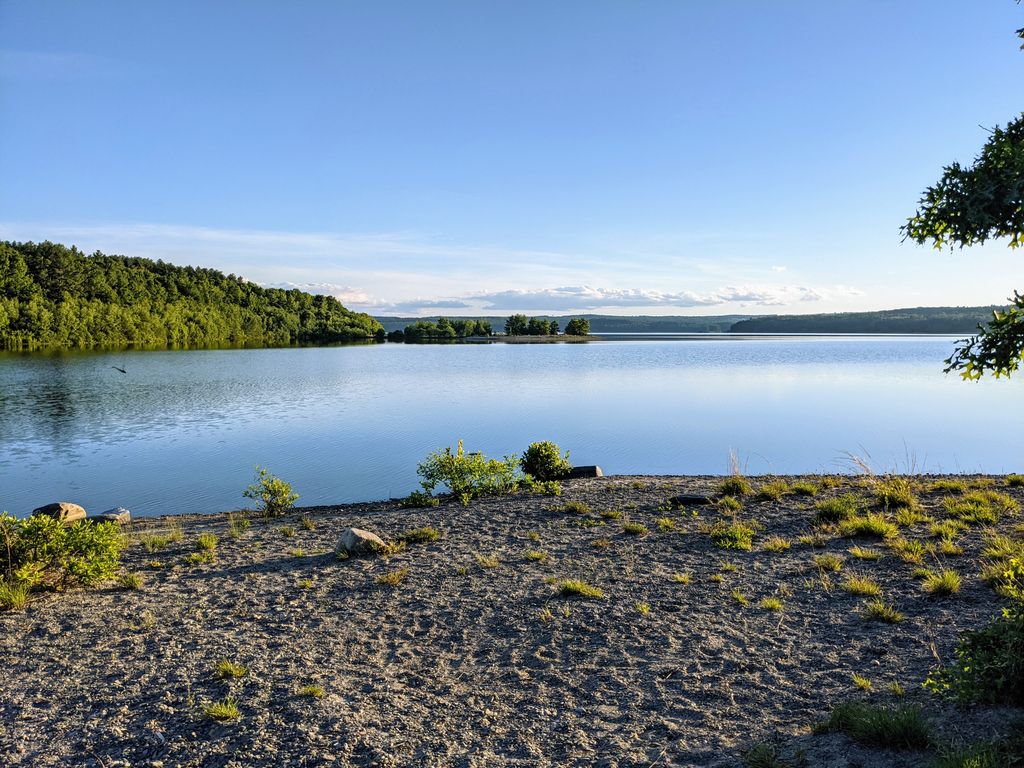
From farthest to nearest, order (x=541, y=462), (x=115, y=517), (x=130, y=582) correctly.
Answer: (x=541, y=462), (x=115, y=517), (x=130, y=582)

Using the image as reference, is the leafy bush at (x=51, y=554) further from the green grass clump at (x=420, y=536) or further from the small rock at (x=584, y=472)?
the small rock at (x=584, y=472)

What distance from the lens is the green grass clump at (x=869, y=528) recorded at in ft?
36.5

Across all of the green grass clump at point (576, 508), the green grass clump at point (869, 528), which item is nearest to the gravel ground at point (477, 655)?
the green grass clump at point (869, 528)

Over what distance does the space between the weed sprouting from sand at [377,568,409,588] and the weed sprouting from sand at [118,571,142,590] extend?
371 centimetres

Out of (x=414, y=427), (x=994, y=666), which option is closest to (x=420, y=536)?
(x=994, y=666)

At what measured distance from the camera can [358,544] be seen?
11.0 metres

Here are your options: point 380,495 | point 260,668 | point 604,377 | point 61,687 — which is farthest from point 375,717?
point 604,377

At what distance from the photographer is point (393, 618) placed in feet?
27.3

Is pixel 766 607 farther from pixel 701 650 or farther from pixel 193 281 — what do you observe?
pixel 193 281

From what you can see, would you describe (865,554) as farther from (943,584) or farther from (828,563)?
(943,584)

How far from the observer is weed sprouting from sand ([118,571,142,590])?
9398mm

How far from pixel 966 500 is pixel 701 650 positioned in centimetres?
974

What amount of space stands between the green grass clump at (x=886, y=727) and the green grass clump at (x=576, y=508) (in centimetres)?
839

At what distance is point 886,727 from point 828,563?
5167 millimetres
